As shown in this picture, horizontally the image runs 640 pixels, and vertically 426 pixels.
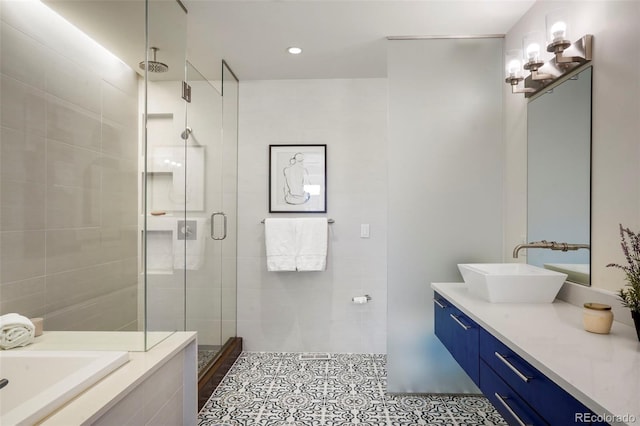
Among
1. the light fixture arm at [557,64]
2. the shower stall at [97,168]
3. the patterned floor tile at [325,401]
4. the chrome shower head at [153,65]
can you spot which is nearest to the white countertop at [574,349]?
the patterned floor tile at [325,401]

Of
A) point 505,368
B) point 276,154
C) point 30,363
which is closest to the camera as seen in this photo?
point 505,368

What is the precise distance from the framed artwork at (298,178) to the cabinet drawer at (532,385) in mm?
1965

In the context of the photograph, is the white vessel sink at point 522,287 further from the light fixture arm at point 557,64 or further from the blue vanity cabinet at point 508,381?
the light fixture arm at point 557,64

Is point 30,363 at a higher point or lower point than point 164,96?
lower

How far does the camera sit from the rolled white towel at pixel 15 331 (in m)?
1.59

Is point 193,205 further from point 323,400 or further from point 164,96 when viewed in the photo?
point 323,400

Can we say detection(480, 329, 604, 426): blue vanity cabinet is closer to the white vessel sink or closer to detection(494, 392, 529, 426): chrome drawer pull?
detection(494, 392, 529, 426): chrome drawer pull

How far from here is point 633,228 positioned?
56.9 inches

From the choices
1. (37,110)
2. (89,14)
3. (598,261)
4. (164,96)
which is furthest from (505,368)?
(89,14)

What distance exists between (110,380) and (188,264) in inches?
36.5

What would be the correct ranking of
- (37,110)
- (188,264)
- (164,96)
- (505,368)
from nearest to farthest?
(505,368)
(37,110)
(164,96)
(188,264)

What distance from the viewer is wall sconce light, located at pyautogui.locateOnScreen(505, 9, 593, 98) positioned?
68.2 inches

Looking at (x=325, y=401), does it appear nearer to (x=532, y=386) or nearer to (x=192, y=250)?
(x=192, y=250)

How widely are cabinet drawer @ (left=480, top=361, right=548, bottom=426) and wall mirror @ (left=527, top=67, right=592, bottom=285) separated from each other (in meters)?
0.66
